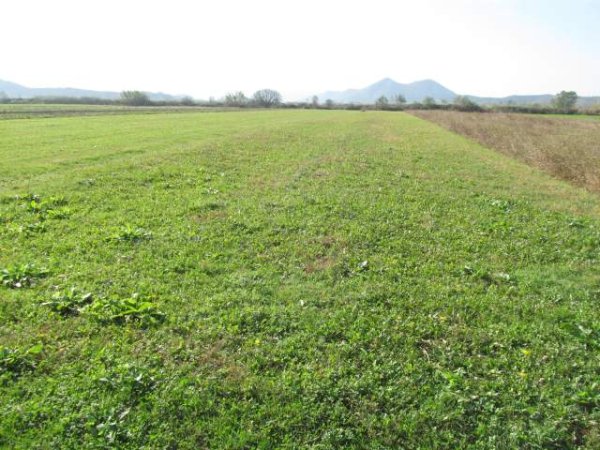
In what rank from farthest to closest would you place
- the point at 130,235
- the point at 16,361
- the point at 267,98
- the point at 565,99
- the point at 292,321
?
the point at 267,98, the point at 565,99, the point at 130,235, the point at 292,321, the point at 16,361

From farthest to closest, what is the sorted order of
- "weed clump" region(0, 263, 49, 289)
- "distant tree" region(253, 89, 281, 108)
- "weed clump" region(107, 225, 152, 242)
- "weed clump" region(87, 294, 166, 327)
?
"distant tree" region(253, 89, 281, 108), "weed clump" region(107, 225, 152, 242), "weed clump" region(0, 263, 49, 289), "weed clump" region(87, 294, 166, 327)

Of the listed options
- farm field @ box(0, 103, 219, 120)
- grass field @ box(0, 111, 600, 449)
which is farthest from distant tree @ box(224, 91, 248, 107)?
grass field @ box(0, 111, 600, 449)

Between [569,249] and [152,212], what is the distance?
395 inches

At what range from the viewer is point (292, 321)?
6125 mm

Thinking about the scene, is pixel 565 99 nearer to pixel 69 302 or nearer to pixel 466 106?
pixel 466 106

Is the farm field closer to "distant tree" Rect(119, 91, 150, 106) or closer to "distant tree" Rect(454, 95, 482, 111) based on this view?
"distant tree" Rect(119, 91, 150, 106)

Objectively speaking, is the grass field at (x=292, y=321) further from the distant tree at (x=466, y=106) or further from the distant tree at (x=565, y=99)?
the distant tree at (x=565, y=99)

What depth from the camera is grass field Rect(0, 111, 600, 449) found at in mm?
4363

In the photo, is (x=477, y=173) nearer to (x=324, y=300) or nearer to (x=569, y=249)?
(x=569, y=249)

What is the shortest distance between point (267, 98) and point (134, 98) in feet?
158

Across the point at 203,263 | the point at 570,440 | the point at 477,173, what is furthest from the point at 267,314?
the point at 477,173

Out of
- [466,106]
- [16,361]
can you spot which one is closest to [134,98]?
[466,106]

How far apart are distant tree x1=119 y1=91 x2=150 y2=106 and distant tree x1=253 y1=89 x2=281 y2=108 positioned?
117 feet

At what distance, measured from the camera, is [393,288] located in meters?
7.23
